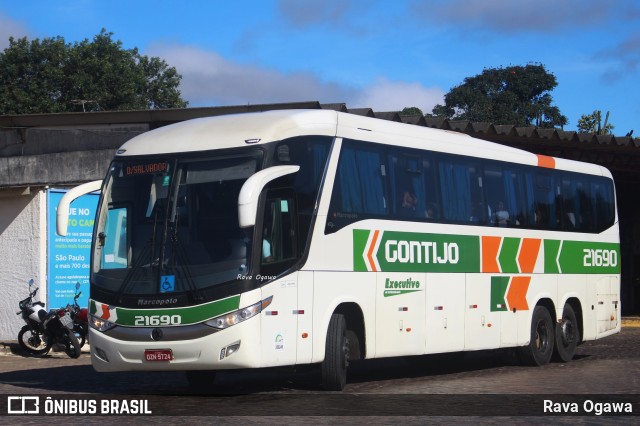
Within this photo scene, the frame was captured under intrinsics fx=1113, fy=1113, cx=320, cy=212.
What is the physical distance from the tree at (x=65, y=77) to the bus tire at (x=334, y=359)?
50.2 meters

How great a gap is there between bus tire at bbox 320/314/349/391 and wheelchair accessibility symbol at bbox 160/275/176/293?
2192mm

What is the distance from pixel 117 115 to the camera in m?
26.8

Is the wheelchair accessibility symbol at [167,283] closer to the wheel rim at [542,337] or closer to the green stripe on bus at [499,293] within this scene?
the green stripe on bus at [499,293]

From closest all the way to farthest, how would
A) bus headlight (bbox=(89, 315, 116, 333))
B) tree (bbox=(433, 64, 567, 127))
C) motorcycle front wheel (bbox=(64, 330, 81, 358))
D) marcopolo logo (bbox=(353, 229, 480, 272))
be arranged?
bus headlight (bbox=(89, 315, 116, 333)) < marcopolo logo (bbox=(353, 229, 480, 272)) < motorcycle front wheel (bbox=(64, 330, 81, 358)) < tree (bbox=(433, 64, 567, 127))

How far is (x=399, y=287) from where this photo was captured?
50.4ft

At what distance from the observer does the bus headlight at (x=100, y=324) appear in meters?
13.2

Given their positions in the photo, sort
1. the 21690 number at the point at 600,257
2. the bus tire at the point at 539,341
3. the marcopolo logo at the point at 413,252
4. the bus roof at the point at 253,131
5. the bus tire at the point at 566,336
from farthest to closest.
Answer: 1. the 21690 number at the point at 600,257
2. the bus tire at the point at 566,336
3. the bus tire at the point at 539,341
4. the marcopolo logo at the point at 413,252
5. the bus roof at the point at 253,131

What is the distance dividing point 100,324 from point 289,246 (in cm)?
244

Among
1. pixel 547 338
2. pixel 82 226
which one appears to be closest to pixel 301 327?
pixel 547 338

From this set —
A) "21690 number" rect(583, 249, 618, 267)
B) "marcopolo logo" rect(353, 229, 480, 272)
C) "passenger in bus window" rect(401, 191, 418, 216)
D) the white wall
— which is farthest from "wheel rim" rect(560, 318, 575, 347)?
the white wall

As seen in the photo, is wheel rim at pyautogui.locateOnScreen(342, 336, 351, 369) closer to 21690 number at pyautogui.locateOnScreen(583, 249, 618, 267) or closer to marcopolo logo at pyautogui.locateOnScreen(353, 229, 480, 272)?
marcopolo logo at pyautogui.locateOnScreen(353, 229, 480, 272)

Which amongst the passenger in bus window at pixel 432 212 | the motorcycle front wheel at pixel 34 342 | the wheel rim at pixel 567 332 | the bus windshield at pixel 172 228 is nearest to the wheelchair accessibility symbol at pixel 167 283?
the bus windshield at pixel 172 228

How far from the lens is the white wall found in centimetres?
2220

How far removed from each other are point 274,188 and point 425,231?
11.8 feet
